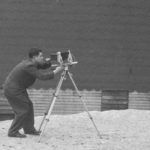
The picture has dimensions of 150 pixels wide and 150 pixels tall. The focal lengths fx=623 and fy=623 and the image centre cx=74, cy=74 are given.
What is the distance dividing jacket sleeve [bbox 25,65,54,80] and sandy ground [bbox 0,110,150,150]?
1.03 metres

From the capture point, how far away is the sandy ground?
→ 381 inches

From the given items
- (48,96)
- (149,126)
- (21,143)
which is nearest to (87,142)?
(21,143)

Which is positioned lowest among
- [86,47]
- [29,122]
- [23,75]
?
[29,122]

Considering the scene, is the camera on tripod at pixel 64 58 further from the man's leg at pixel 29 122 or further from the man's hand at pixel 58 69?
the man's leg at pixel 29 122

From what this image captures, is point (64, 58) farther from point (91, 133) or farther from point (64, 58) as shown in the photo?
point (91, 133)

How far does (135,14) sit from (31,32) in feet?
7.78

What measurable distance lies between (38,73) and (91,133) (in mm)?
1791

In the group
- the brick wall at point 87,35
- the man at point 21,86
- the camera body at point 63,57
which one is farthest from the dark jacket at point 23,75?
the brick wall at point 87,35

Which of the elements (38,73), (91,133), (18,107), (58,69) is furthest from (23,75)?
(91,133)

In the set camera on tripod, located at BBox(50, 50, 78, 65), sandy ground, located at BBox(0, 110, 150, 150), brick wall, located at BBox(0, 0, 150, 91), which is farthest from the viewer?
brick wall, located at BBox(0, 0, 150, 91)

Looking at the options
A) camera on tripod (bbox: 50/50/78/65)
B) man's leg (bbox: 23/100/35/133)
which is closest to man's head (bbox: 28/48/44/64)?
camera on tripod (bbox: 50/50/78/65)

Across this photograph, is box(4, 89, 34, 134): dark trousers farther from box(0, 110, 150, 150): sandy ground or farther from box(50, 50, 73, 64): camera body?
box(50, 50, 73, 64): camera body

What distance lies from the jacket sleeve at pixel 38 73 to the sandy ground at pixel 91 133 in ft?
3.39

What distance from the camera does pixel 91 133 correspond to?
1128cm
